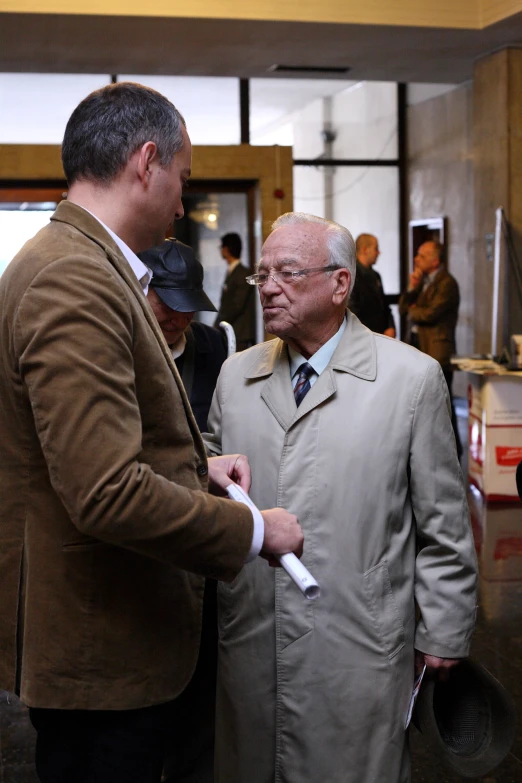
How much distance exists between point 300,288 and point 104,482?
997mm

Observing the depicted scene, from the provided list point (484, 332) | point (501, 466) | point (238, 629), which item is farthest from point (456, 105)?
point (238, 629)

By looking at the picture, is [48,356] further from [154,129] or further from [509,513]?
[509,513]

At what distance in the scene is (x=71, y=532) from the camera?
1548 mm

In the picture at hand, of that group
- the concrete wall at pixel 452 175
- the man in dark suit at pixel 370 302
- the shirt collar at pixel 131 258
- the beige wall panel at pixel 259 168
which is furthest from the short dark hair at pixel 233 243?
the shirt collar at pixel 131 258

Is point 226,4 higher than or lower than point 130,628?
higher

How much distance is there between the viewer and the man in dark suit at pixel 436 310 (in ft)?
29.8

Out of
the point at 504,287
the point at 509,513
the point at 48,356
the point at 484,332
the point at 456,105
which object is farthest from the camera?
→ the point at 456,105

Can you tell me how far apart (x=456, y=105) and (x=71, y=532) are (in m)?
12.1

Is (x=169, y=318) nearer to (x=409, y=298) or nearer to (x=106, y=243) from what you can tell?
(x=106, y=243)

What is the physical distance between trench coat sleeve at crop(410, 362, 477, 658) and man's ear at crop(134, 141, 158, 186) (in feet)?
2.80

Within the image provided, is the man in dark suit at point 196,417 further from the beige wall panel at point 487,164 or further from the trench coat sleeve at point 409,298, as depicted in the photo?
the beige wall panel at point 487,164

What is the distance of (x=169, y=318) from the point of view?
3.00 metres

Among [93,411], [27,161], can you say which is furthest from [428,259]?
[93,411]

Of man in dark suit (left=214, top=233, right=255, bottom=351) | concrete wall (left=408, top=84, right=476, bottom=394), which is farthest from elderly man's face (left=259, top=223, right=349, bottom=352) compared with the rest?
concrete wall (left=408, top=84, right=476, bottom=394)
